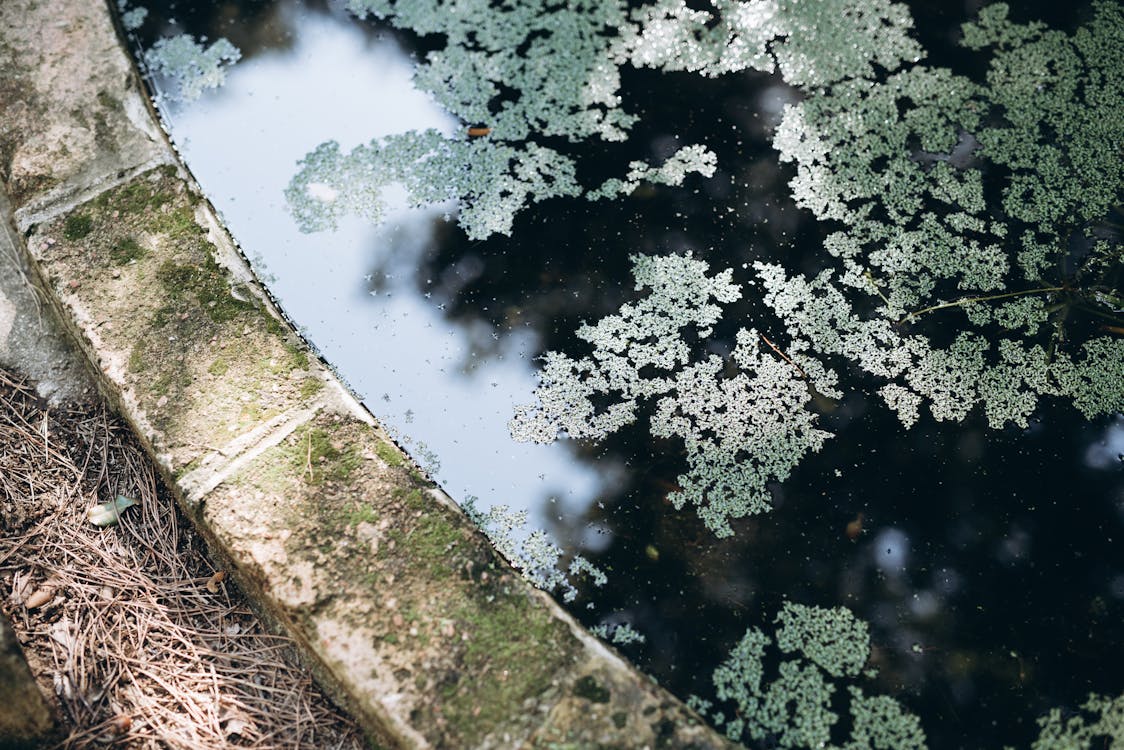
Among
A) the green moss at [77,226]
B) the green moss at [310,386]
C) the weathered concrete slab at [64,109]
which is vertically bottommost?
the green moss at [310,386]

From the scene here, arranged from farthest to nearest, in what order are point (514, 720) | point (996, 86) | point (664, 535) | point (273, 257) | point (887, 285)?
1. point (996, 86)
2. point (273, 257)
3. point (887, 285)
4. point (664, 535)
5. point (514, 720)

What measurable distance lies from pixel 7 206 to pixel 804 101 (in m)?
2.13

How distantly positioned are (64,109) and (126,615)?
1.31 metres

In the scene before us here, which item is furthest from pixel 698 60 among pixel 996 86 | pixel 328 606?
pixel 328 606

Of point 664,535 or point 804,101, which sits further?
point 804,101

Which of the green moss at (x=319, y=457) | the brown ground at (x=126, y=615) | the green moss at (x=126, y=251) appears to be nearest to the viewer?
the brown ground at (x=126, y=615)

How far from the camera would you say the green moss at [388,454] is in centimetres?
161

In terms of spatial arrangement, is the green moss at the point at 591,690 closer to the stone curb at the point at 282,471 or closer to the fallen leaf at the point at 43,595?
the stone curb at the point at 282,471

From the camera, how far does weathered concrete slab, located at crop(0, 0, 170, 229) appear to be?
1.96 meters

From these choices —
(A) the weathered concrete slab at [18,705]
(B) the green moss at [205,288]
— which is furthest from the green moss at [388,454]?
(A) the weathered concrete slab at [18,705]

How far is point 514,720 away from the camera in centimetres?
132

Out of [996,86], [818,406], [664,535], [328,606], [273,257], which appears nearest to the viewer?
[328,606]

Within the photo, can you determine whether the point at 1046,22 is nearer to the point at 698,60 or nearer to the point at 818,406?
the point at 698,60

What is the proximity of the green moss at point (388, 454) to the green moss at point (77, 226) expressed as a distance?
89cm
